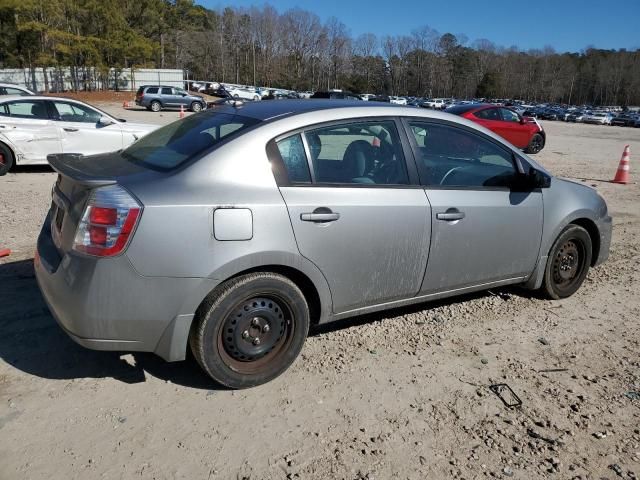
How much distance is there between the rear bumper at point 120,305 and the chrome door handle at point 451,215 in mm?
1726

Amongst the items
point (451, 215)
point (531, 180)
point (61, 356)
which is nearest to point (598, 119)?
point (531, 180)

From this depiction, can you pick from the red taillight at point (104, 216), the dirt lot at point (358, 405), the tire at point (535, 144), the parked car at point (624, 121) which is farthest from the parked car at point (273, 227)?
the parked car at point (624, 121)

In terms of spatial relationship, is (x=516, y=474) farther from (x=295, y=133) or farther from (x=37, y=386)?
(x=37, y=386)

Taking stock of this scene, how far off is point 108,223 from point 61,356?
1.26 m

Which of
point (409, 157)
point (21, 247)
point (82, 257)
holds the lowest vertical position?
point (21, 247)

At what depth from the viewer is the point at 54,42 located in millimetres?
53781

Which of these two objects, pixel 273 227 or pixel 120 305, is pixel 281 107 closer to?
pixel 273 227

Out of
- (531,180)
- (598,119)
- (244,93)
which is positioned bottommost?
(598,119)

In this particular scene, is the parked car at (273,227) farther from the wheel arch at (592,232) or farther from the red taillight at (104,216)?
the wheel arch at (592,232)

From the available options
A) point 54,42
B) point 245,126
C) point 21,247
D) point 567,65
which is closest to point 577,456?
point 245,126

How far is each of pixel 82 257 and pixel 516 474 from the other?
7.91 ft

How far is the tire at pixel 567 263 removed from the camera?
4.54m

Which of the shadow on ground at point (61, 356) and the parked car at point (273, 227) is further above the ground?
the parked car at point (273, 227)

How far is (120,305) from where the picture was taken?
9.05 ft
